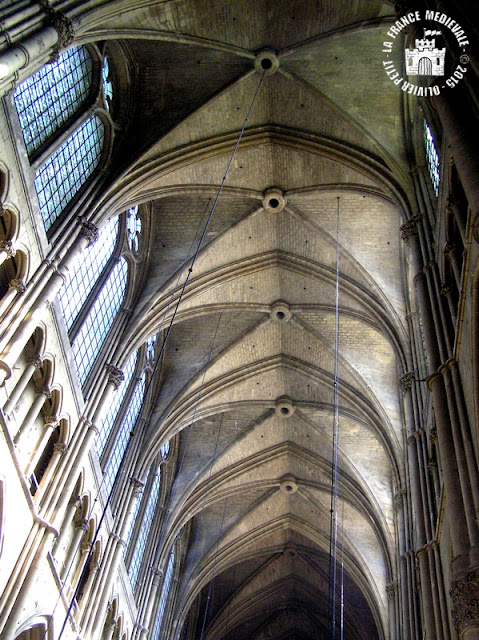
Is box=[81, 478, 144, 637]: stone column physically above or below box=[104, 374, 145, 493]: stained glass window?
below

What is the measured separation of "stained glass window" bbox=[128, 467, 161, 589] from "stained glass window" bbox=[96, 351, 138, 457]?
14.0 ft

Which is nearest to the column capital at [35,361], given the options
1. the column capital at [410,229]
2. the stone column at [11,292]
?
the stone column at [11,292]

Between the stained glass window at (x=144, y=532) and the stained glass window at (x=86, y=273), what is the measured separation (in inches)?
331

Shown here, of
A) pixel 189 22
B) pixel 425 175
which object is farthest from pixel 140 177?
pixel 425 175

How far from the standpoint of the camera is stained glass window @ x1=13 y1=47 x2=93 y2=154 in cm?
1422

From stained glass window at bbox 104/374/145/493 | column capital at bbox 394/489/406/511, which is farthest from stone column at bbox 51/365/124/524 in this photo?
column capital at bbox 394/489/406/511

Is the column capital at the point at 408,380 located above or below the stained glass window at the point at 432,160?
below

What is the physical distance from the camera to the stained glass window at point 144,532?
21031 millimetres

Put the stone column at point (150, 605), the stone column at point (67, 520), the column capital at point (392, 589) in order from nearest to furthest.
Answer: the stone column at point (67, 520) → the column capital at point (392, 589) → the stone column at point (150, 605)

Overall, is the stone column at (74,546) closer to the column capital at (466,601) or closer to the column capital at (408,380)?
the column capital at (408,380)

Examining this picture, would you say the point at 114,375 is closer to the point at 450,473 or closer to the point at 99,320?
the point at 99,320

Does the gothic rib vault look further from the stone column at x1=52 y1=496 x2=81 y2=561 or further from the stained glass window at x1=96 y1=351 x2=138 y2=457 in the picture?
the stone column at x1=52 y1=496 x2=81 y2=561

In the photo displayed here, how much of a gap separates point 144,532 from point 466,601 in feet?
52.9

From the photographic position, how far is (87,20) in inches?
537
